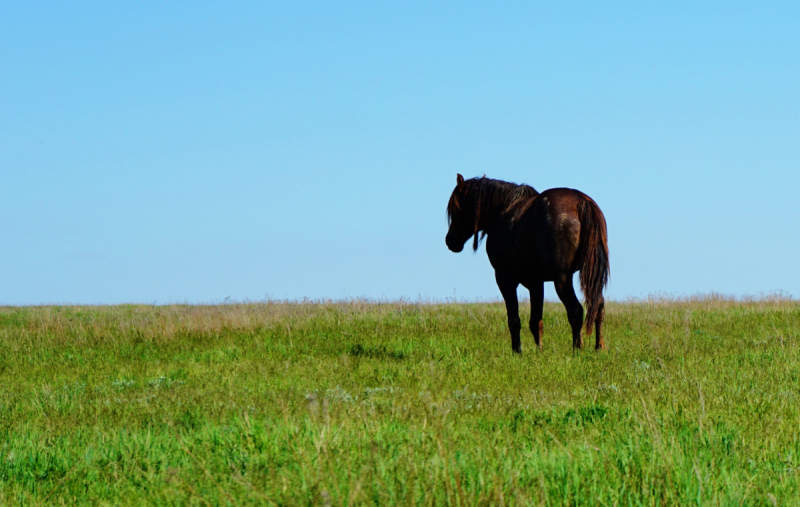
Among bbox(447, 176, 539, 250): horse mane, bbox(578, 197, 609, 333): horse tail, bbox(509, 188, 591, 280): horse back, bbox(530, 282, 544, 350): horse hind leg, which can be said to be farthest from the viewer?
bbox(447, 176, 539, 250): horse mane

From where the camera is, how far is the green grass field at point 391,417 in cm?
329

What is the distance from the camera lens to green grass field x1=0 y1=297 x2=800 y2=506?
3.29 m

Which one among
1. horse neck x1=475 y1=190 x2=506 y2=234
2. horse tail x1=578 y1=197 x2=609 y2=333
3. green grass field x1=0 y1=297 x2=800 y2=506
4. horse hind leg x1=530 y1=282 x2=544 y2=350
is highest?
horse neck x1=475 y1=190 x2=506 y2=234

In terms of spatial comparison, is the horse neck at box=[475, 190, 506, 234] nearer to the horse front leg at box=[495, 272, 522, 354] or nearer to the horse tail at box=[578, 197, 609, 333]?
the horse front leg at box=[495, 272, 522, 354]

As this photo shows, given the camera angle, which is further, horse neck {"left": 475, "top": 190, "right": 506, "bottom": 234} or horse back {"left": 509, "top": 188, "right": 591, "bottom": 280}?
horse neck {"left": 475, "top": 190, "right": 506, "bottom": 234}

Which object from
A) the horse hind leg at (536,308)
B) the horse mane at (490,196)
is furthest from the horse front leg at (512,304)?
the horse mane at (490,196)

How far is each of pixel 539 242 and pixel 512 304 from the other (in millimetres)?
1170

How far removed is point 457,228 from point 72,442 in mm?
8048

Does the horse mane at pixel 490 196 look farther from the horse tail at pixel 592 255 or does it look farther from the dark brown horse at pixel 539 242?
the horse tail at pixel 592 255

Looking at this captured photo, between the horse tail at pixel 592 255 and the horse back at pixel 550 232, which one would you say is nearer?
the horse tail at pixel 592 255

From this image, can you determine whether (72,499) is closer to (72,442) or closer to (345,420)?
(72,442)

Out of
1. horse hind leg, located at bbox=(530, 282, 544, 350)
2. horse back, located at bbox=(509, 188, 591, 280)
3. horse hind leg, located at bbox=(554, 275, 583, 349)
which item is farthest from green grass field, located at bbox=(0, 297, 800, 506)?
horse back, located at bbox=(509, 188, 591, 280)

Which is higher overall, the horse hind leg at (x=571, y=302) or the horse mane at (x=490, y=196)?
the horse mane at (x=490, y=196)

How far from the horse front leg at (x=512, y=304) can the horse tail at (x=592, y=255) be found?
1188mm
